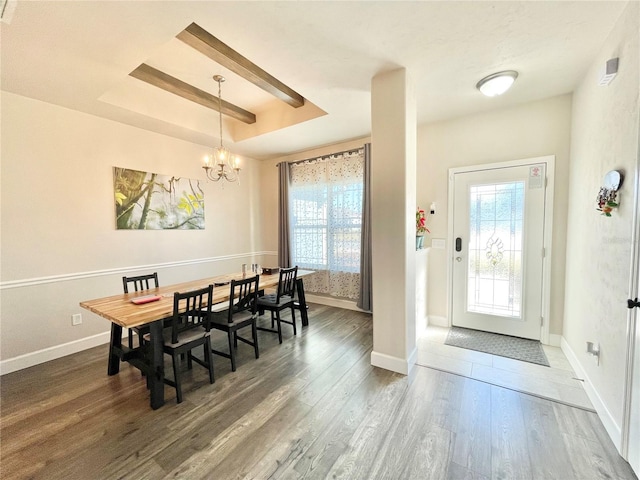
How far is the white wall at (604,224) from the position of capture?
1.59m

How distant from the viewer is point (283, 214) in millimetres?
4934

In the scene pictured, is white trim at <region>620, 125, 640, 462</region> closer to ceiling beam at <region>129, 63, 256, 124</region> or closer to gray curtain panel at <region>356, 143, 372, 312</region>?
gray curtain panel at <region>356, 143, 372, 312</region>

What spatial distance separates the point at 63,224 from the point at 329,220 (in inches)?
135

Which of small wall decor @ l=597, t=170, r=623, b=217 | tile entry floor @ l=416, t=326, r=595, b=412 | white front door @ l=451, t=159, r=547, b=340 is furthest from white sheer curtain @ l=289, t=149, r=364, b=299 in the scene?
small wall decor @ l=597, t=170, r=623, b=217

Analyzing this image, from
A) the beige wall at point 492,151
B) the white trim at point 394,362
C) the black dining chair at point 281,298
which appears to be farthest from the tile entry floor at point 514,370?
the black dining chair at point 281,298

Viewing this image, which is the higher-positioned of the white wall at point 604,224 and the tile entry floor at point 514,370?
the white wall at point 604,224

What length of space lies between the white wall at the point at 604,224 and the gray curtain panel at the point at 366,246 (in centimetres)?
226

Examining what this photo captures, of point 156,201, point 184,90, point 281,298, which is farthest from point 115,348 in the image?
point 184,90

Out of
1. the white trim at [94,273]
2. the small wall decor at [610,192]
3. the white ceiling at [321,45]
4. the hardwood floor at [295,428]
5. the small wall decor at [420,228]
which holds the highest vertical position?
the white ceiling at [321,45]

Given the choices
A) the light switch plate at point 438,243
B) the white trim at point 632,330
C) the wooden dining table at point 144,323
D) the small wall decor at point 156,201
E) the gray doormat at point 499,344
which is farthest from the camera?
the light switch plate at point 438,243

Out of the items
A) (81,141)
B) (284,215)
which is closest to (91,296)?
(81,141)

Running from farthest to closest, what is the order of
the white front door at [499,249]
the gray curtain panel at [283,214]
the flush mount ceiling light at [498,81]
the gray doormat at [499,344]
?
the gray curtain panel at [283,214] → the white front door at [499,249] → the gray doormat at [499,344] → the flush mount ceiling light at [498,81]

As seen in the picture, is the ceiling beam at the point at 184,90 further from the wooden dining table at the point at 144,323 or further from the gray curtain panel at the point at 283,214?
the wooden dining table at the point at 144,323

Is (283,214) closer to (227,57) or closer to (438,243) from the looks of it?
(438,243)
